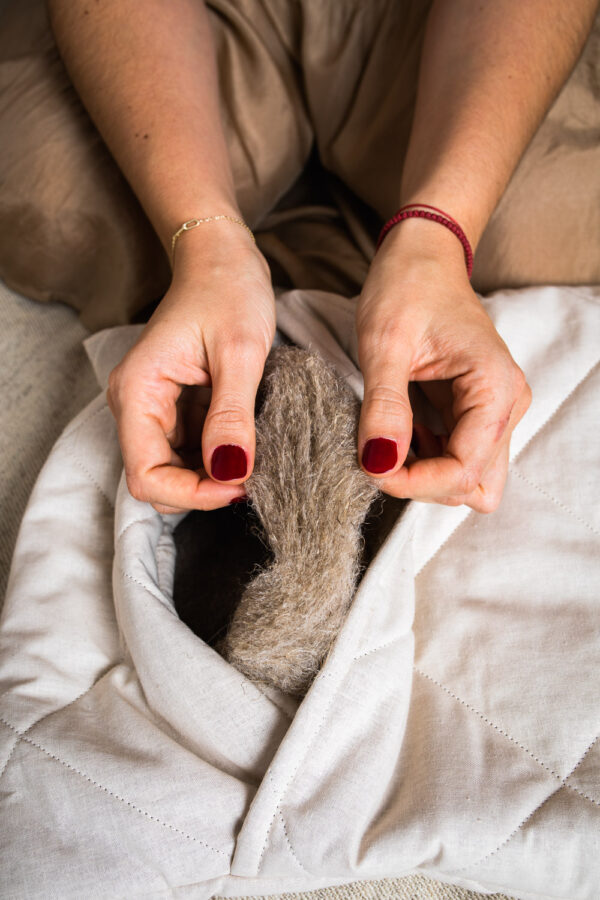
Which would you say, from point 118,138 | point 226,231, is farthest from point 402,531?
point 118,138

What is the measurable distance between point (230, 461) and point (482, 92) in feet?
1.81

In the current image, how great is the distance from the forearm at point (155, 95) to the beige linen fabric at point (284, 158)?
76 mm

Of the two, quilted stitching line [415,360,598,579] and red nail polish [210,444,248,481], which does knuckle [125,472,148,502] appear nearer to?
red nail polish [210,444,248,481]

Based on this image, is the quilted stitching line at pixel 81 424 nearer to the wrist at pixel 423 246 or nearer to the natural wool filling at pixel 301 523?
the natural wool filling at pixel 301 523

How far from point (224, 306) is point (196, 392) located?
0.12 meters

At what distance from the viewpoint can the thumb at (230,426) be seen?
1.75 ft

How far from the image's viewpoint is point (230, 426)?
536 millimetres

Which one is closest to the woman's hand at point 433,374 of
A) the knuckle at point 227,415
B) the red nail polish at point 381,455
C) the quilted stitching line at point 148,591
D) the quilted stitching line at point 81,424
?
the red nail polish at point 381,455

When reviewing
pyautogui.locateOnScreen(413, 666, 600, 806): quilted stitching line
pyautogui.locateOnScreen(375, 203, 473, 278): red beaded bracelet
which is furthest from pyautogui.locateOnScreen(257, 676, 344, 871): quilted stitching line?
pyautogui.locateOnScreen(375, 203, 473, 278): red beaded bracelet

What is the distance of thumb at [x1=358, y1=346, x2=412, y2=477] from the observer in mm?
522

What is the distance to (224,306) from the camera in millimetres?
610

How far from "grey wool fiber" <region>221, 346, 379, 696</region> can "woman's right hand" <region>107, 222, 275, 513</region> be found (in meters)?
0.03

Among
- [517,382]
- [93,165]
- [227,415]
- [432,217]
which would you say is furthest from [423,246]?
[93,165]

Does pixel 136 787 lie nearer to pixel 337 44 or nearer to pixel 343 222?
pixel 343 222
